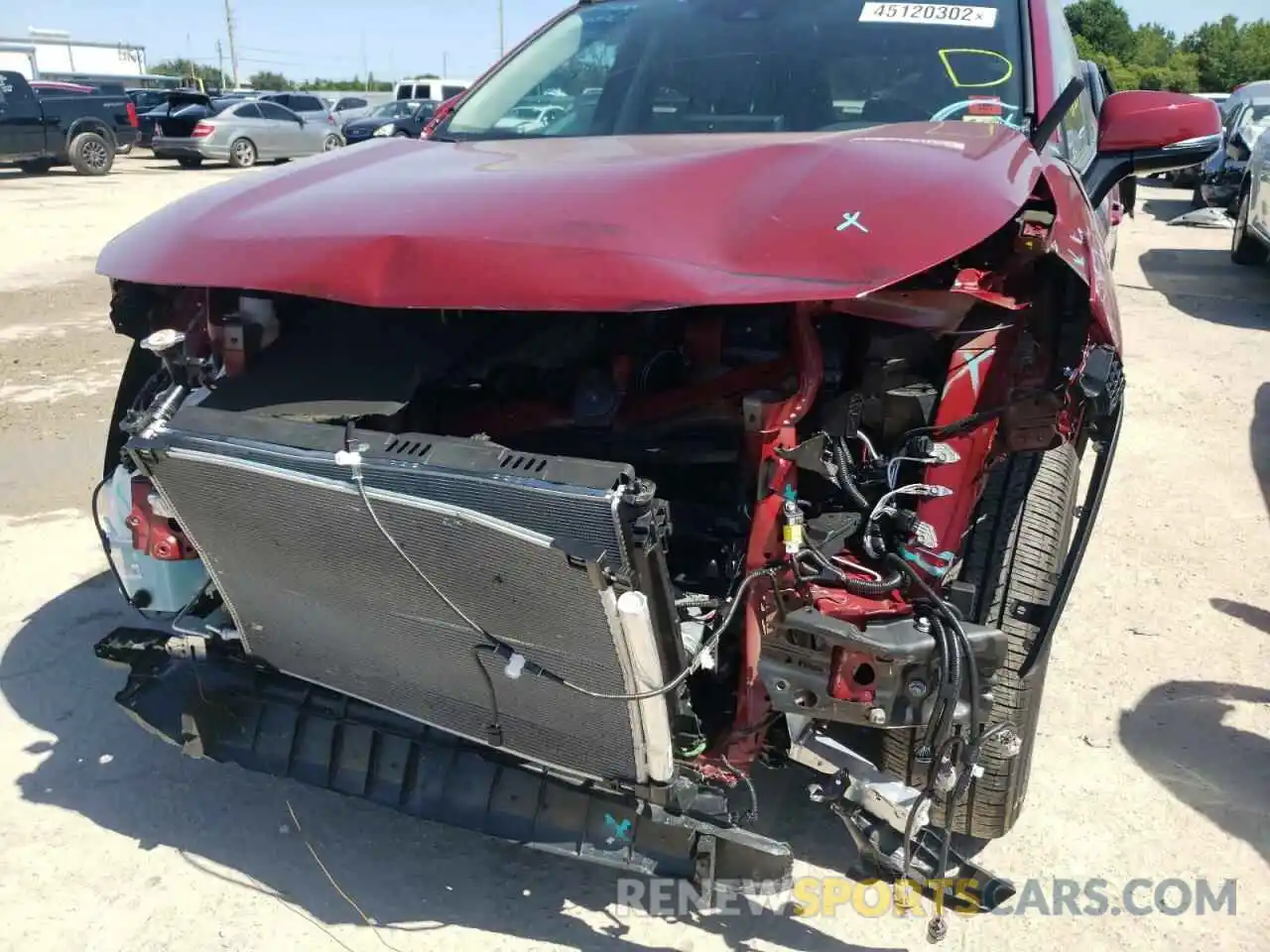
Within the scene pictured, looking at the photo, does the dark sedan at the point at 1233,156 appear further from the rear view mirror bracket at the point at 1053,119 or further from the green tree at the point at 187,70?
the green tree at the point at 187,70

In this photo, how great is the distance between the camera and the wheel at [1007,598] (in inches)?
89.5

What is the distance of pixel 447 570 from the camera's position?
190 centimetres

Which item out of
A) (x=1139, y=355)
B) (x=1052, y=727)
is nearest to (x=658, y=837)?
(x=1052, y=727)

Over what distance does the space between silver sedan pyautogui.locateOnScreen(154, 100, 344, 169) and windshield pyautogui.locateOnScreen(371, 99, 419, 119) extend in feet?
12.0

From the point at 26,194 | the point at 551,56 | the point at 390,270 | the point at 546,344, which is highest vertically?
the point at 551,56

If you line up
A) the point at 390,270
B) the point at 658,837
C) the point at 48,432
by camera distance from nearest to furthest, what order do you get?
1. the point at 390,270
2. the point at 658,837
3. the point at 48,432

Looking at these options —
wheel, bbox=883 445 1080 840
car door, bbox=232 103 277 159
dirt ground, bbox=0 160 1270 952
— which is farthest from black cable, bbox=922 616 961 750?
car door, bbox=232 103 277 159

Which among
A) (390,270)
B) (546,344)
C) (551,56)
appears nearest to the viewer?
(390,270)

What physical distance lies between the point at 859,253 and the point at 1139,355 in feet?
19.5

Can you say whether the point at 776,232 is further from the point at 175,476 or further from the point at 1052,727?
the point at 1052,727

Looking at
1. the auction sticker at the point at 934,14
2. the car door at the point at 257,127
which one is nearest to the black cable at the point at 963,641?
the auction sticker at the point at 934,14

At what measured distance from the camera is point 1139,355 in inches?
275

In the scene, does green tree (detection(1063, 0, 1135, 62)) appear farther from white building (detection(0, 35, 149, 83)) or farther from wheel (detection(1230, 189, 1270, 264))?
wheel (detection(1230, 189, 1270, 264))

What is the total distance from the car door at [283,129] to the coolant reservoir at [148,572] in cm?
1998
